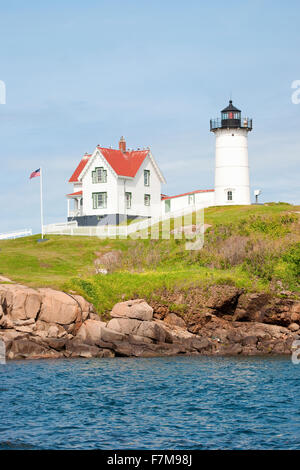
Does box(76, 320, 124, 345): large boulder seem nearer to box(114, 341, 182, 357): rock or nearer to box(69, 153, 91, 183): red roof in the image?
box(114, 341, 182, 357): rock

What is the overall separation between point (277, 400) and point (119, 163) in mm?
46534

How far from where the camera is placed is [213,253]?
5069 centimetres

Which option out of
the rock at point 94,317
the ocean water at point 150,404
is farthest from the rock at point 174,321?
the ocean water at point 150,404

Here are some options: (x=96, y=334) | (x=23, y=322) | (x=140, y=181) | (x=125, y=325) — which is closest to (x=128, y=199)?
(x=140, y=181)

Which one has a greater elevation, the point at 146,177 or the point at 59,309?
the point at 146,177

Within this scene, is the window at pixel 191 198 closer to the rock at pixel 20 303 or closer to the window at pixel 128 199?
the window at pixel 128 199

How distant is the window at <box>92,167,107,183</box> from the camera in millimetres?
67562

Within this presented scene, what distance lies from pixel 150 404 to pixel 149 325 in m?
14.1

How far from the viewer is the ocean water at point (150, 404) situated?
754 inches

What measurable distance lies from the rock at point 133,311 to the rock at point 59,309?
2.41 meters

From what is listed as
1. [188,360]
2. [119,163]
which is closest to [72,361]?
[188,360]

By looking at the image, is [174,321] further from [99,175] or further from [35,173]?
[99,175]

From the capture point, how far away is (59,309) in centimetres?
3809

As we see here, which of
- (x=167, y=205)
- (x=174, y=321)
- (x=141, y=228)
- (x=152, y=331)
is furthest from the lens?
(x=167, y=205)
